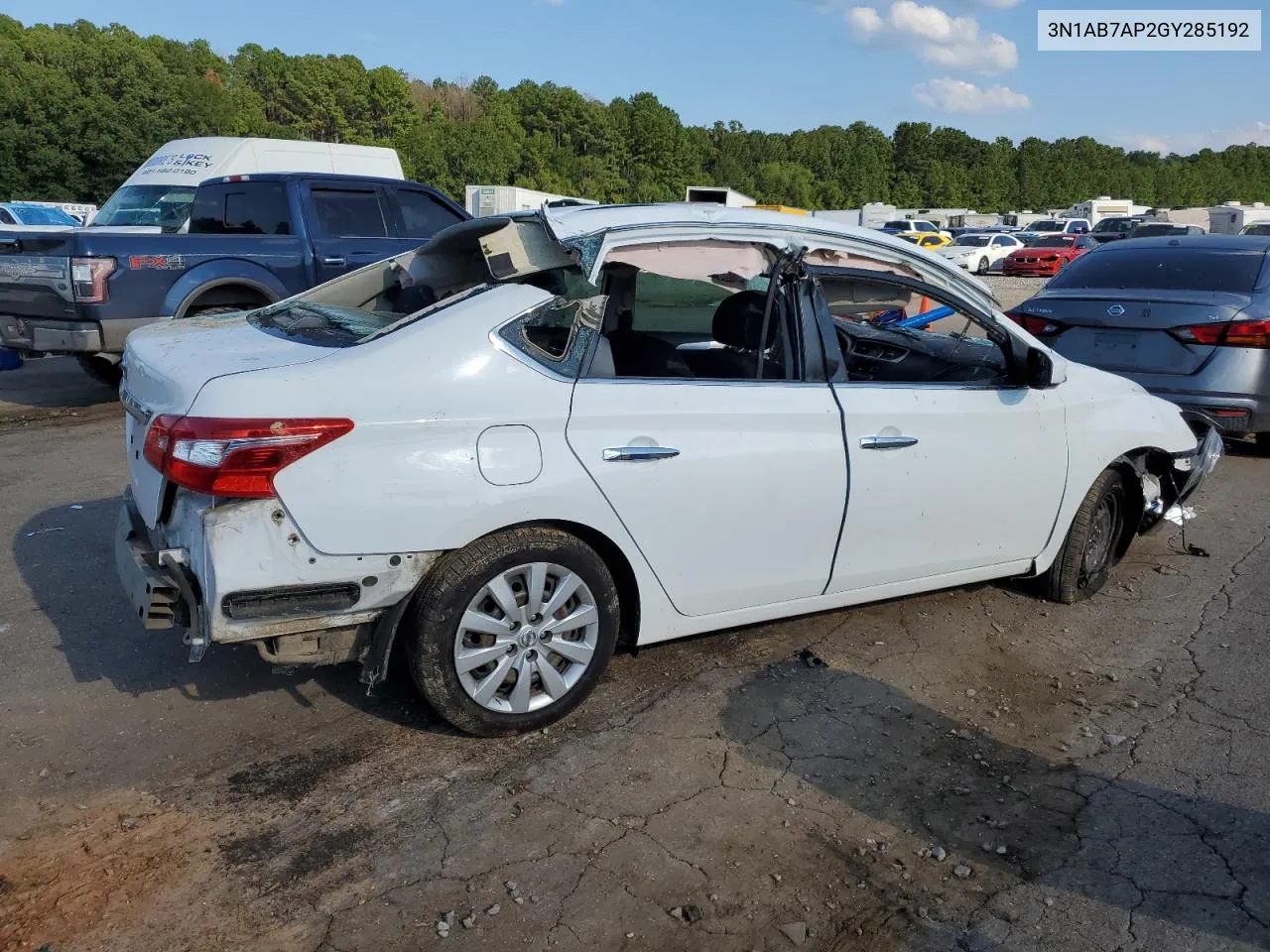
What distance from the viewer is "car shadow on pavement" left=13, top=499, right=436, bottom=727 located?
12.9 feet

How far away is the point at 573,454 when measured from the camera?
135 inches

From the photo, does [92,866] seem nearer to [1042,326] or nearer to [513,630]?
[513,630]

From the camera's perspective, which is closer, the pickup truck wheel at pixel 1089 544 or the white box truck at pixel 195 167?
the pickup truck wheel at pixel 1089 544

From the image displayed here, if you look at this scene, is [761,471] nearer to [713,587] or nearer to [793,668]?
[713,587]

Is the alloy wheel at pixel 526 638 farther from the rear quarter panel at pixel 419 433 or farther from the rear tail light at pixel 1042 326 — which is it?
the rear tail light at pixel 1042 326

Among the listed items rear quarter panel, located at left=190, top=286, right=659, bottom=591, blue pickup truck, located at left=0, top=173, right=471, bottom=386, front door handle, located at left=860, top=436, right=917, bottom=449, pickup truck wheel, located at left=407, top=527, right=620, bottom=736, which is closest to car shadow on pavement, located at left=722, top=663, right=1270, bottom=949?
pickup truck wheel, located at left=407, top=527, right=620, bottom=736

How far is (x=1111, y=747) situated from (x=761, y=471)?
1.59 metres

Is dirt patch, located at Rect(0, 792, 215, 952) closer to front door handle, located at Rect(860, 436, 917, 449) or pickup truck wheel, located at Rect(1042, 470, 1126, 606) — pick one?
front door handle, located at Rect(860, 436, 917, 449)

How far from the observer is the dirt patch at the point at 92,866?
2674mm

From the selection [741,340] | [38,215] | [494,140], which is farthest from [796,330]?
[494,140]

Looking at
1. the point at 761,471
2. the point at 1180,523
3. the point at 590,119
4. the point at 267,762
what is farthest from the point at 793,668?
the point at 590,119

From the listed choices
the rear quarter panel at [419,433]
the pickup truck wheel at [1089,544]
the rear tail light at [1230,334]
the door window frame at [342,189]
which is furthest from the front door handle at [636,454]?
the door window frame at [342,189]

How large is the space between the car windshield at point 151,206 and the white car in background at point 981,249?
1054 inches

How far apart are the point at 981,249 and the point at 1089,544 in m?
35.0
